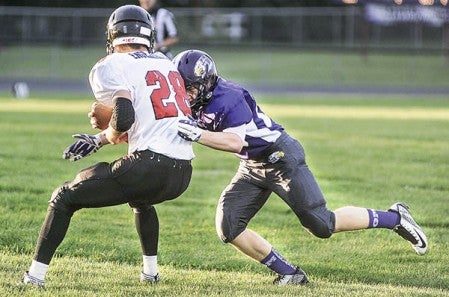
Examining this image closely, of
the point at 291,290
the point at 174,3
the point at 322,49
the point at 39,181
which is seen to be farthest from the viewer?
the point at 174,3

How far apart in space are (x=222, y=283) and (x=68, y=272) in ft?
3.44

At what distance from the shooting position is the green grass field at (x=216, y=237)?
6691 millimetres

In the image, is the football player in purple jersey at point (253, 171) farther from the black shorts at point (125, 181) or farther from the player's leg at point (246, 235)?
the black shorts at point (125, 181)

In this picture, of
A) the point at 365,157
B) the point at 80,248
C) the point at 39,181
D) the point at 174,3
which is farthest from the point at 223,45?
the point at 80,248

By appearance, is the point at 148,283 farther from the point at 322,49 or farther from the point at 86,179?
the point at 322,49

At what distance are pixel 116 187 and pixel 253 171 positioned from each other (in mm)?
1241

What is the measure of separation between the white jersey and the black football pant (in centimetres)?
8

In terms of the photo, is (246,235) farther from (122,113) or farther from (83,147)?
(122,113)

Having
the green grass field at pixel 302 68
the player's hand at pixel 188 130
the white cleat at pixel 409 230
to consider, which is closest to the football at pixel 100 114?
the player's hand at pixel 188 130

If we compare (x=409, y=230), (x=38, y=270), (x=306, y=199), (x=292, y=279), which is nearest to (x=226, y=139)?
(x=306, y=199)

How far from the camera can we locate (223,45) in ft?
118

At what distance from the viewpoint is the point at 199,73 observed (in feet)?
21.0

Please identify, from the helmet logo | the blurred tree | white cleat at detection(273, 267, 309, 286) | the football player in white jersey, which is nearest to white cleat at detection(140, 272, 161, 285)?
the football player in white jersey

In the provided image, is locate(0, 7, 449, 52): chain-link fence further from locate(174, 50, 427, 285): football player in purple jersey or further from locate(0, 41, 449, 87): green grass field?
locate(174, 50, 427, 285): football player in purple jersey
